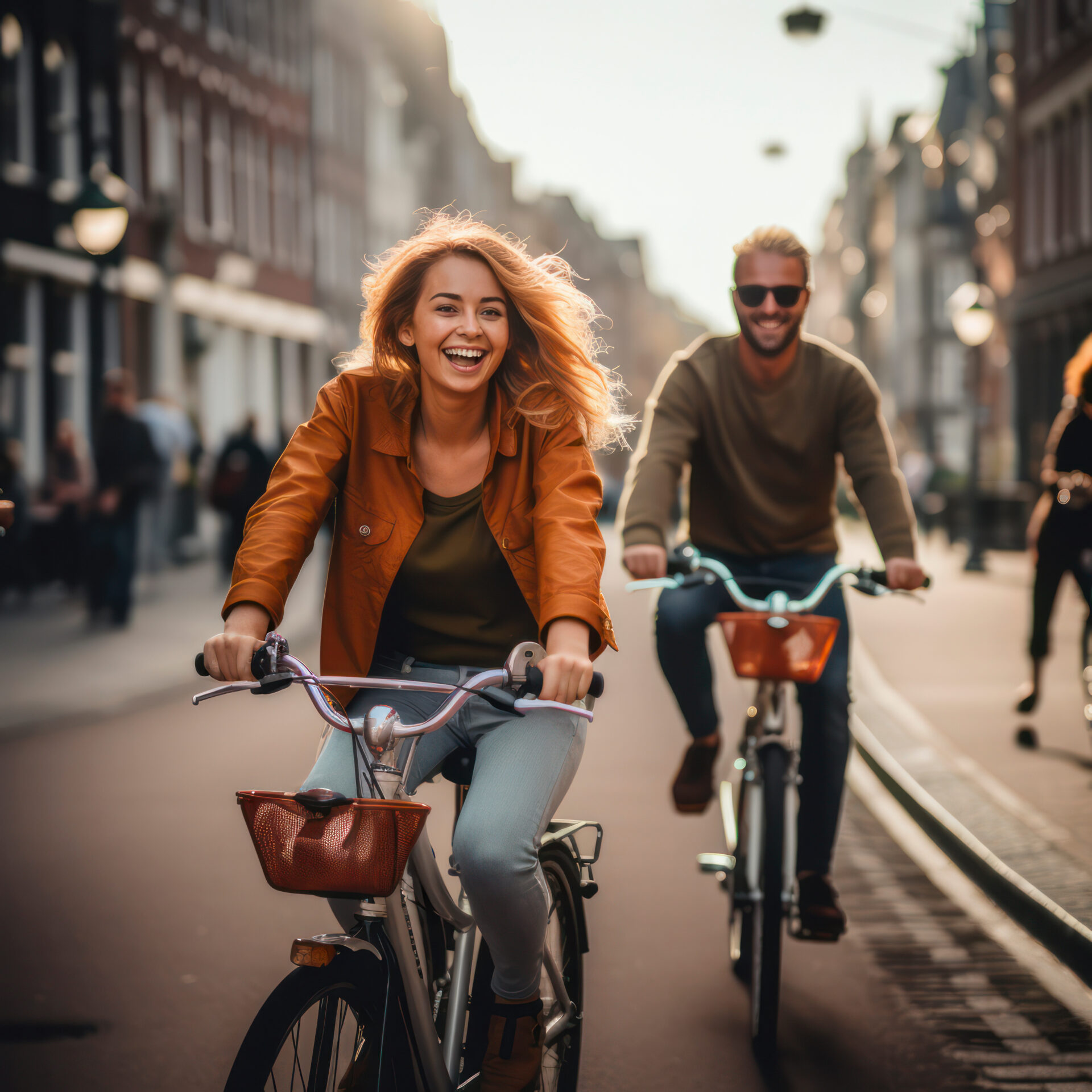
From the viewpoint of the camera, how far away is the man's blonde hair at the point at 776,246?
4664mm

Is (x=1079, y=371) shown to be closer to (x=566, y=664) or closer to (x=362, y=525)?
(x=362, y=525)

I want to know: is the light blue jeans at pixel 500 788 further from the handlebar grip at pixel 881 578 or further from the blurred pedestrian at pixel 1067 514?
the blurred pedestrian at pixel 1067 514

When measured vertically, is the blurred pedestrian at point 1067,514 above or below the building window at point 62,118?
below

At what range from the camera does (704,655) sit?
4.86m

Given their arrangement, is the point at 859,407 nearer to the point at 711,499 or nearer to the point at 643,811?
the point at 711,499

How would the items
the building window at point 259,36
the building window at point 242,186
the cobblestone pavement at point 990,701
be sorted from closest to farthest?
the cobblestone pavement at point 990,701, the building window at point 242,186, the building window at point 259,36

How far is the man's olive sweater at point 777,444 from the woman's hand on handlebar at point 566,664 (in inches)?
70.5

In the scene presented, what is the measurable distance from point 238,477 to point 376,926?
15.2 metres

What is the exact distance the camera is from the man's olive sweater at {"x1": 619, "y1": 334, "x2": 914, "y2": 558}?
4707mm

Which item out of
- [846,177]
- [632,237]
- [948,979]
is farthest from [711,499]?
[632,237]

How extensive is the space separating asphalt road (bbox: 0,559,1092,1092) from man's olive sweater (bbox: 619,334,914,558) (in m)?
1.25

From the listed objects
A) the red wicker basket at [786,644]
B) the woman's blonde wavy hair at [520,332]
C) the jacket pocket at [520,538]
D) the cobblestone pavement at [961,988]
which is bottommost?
the cobblestone pavement at [961,988]

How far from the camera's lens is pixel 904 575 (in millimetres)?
4488

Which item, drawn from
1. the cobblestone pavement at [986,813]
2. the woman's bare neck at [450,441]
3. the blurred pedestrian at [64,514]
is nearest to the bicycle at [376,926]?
the woman's bare neck at [450,441]
